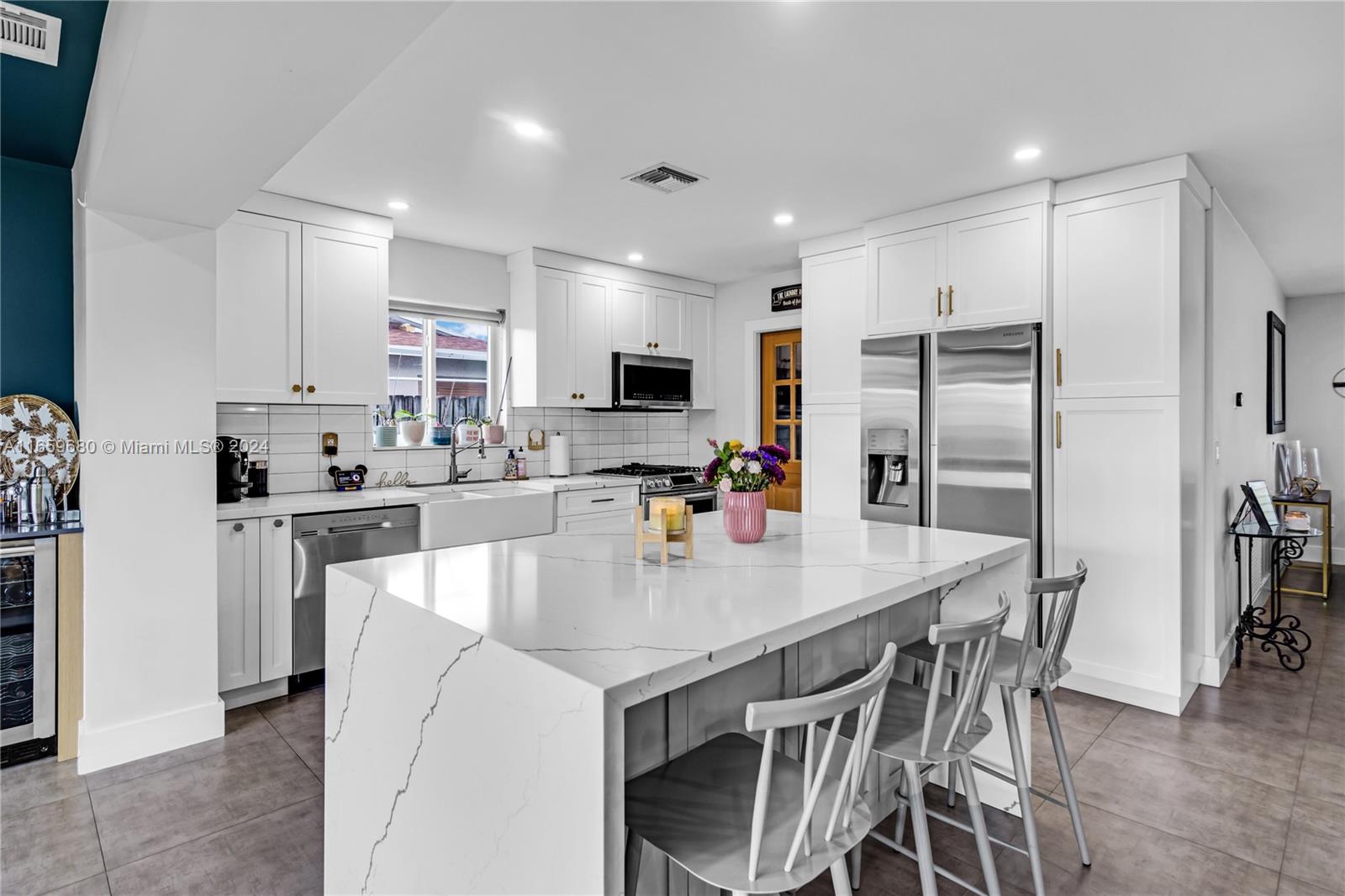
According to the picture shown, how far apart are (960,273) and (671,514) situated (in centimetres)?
258

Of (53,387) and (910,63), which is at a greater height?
(910,63)

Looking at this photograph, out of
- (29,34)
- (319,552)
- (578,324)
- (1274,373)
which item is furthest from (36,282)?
(1274,373)

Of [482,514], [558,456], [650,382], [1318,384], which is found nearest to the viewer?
[482,514]

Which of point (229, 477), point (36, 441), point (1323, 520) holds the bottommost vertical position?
point (1323, 520)

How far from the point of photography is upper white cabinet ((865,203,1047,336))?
3463mm

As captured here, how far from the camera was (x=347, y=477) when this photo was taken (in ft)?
12.9

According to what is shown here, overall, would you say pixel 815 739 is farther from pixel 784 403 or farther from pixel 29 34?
pixel 784 403

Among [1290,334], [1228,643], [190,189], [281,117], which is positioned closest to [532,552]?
[281,117]

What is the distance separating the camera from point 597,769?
39.9 inches

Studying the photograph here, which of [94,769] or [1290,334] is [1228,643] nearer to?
[1290,334]

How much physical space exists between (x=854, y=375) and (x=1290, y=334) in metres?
4.88

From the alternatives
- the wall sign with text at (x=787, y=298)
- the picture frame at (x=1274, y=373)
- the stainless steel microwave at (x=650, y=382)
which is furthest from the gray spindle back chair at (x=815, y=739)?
the picture frame at (x=1274, y=373)

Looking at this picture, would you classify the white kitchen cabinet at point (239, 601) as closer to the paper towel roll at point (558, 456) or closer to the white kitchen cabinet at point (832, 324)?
the paper towel roll at point (558, 456)

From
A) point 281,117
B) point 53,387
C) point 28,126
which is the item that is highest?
point 28,126
